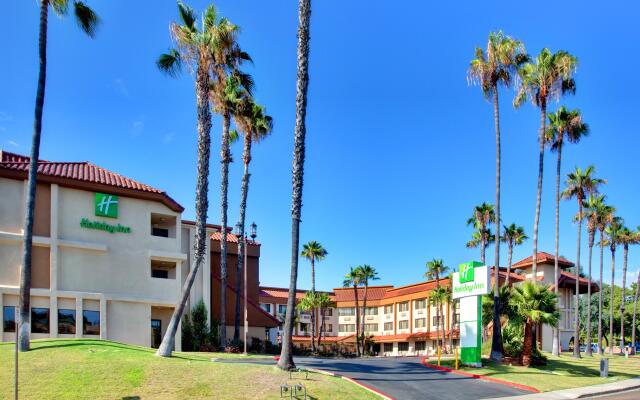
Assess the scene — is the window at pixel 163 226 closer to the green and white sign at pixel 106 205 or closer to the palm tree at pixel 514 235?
the green and white sign at pixel 106 205

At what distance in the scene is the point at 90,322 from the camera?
1357 inches

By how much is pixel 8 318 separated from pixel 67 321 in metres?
3.09

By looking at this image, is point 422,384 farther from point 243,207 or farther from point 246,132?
point 246,132

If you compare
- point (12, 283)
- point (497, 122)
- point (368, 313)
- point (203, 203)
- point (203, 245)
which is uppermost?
point (497, 122)

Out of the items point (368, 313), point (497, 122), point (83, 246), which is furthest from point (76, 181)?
point (368, 313)

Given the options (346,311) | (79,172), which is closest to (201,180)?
(79,172)

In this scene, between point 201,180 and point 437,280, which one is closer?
point 201,180

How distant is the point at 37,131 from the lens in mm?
25703

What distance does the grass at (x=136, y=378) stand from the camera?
19.4 meters

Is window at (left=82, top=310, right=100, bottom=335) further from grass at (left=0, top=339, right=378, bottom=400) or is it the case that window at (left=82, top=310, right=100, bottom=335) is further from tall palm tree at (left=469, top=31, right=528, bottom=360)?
tall palm tree at (left=469, top=31, right=528, bottom=360)

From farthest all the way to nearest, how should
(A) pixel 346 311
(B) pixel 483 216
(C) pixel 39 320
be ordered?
(A) pixel 346 311 → (B) pixel 483 216 → (C) pixel 39 320

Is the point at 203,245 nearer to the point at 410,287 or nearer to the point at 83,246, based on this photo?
the point at 83,246

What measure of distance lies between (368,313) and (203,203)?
6244 cm

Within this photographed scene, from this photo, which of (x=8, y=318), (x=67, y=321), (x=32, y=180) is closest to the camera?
(x=32, y=180)
